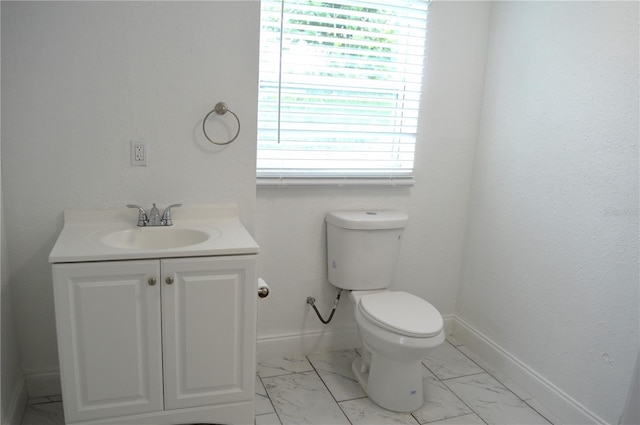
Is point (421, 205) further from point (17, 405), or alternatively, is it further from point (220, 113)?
point (17, 405)

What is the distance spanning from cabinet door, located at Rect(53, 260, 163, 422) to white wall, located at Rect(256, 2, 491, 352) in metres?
0.80

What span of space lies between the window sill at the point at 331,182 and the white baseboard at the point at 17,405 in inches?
52.2

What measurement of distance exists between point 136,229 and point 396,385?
1.31 meters

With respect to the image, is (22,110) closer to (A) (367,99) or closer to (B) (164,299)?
(B) (164,299)

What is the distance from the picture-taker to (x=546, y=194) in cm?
219

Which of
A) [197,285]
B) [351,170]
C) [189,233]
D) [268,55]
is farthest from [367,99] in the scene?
[197,285]

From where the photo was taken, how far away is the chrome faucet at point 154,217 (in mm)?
1942

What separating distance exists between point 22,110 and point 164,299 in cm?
94

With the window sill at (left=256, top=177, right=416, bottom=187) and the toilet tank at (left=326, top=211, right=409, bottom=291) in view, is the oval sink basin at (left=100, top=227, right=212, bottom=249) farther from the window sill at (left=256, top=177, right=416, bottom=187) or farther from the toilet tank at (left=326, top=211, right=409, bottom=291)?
the toilet tank at (left=326, top=211, right=409, bottom=291)

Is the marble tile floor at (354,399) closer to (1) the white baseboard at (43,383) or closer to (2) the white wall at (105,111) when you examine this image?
(1) the white baseboard at (43,383)

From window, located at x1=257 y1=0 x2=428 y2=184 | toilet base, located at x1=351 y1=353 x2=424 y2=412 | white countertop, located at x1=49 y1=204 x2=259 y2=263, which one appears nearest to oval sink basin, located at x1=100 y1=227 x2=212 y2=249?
white countertop, located at x1=49 y1=204 x2=259 y2=263

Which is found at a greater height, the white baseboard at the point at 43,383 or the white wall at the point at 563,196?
the white wall at the point at 563,196

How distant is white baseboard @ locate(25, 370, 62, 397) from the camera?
206cm

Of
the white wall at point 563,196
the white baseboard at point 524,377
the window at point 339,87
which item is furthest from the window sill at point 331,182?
the white baseboard at point 524,377
